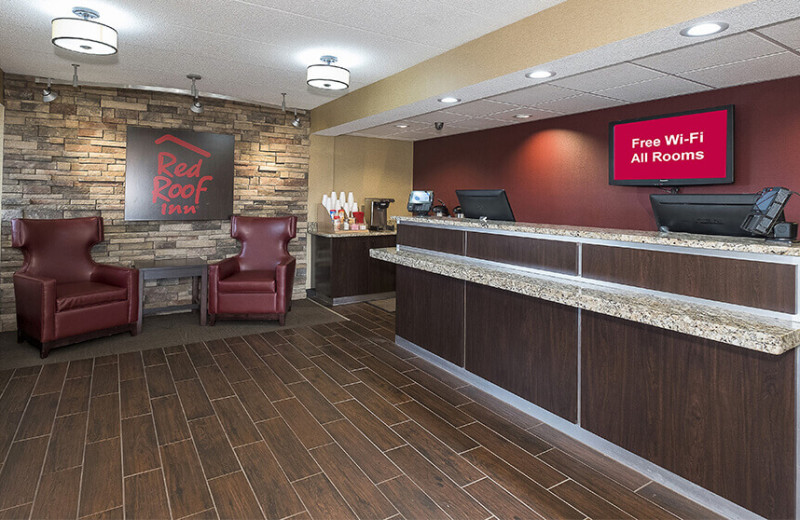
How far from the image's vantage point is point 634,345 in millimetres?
2406

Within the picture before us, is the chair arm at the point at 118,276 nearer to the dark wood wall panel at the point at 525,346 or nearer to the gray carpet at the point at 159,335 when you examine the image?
the gray carpet at the point at 159,335

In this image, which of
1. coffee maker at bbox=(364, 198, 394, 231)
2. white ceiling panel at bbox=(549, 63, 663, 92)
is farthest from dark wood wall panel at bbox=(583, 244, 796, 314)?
coffee maker at bbox=(364, 198, 394, 231)

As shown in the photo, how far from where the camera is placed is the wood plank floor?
2111 mm

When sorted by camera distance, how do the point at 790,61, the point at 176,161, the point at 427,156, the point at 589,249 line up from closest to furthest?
the point at 589,249 < the point at 790,61 < the point at 176,161 < the point at 427,156

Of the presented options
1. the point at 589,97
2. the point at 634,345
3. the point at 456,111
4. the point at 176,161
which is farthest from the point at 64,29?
the point at 589,97

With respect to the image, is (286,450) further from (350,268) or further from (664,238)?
(350,268)

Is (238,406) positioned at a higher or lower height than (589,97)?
lower

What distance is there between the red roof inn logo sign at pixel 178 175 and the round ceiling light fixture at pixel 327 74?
7.18 feet

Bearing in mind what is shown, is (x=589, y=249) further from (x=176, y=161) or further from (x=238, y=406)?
(x=176, y=161)

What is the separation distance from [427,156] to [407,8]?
173 inches

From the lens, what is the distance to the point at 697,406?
2.16 metres

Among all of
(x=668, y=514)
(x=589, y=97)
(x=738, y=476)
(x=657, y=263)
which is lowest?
(x=668, y=514)

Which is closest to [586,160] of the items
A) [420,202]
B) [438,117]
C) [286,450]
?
[438,117]

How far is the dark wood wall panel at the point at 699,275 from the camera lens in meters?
1.99
